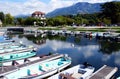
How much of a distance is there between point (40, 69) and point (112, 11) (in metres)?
98.3

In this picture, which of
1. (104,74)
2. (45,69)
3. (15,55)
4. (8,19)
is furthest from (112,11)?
(104,74)

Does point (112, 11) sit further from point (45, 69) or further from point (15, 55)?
point (45, 69)

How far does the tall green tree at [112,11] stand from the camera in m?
118

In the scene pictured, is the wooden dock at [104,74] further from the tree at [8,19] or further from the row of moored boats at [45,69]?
the tree at [8,19]

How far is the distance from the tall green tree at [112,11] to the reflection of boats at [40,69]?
90590mm

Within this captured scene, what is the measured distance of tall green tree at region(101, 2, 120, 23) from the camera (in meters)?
118

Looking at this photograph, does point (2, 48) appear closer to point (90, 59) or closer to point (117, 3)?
point (90, 59)

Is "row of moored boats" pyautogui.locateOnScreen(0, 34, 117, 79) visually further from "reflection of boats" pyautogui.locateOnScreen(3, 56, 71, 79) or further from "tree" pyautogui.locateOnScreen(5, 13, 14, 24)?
"tree" pyautogui.locateOnScreen(5, 13, 14, 24)

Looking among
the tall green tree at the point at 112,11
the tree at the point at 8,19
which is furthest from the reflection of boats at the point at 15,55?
the tree at the point at 8,19

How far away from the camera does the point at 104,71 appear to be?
25.9m

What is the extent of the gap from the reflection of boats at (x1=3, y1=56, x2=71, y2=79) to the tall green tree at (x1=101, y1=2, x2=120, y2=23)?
9059 cm

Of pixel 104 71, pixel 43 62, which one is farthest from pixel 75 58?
pixel 104 71

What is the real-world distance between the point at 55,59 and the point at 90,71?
644 cm

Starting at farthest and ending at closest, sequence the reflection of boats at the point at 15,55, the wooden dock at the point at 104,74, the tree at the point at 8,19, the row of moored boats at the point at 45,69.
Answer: the tree at the point at 8,19 < the reflection of boats at the point at 15,55 < the row of moored boats at the point at 45,69 < the wooden dock at the point at 104,74
